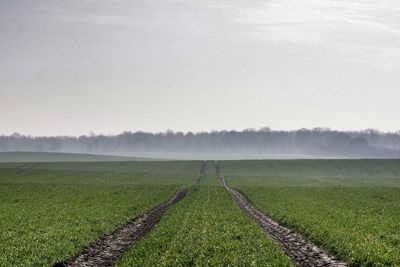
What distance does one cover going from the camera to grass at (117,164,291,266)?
62.0 feet

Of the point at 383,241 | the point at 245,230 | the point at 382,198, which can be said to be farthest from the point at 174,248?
the point at 382,198

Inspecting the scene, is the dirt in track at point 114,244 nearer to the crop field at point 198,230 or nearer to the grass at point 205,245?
the crop field at point 198,230

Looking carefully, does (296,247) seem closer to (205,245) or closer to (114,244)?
(205,245)

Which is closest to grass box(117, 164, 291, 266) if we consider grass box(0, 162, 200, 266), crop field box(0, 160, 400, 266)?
crop field box(0, 160, 400, 266)

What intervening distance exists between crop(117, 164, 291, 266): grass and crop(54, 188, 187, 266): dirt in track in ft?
3.67

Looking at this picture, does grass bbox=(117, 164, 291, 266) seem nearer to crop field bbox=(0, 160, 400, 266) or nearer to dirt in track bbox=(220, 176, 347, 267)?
crop field bbox=(0, 160, 400, 266)

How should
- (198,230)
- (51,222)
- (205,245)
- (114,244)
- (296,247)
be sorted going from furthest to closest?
1. (51,222)
2. (198,230)
3. (114,244)
4. (296,247)
5. (205,245)

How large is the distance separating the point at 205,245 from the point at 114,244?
6027mm

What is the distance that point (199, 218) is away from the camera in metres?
33.7

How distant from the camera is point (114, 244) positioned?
25156 mm

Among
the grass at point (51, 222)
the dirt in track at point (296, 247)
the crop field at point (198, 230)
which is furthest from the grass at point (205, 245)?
the grass at point (51, 222)

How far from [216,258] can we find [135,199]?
30.6m

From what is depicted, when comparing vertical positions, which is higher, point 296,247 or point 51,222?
point 296,247

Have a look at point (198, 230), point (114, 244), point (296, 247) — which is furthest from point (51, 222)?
point (296, 247)
